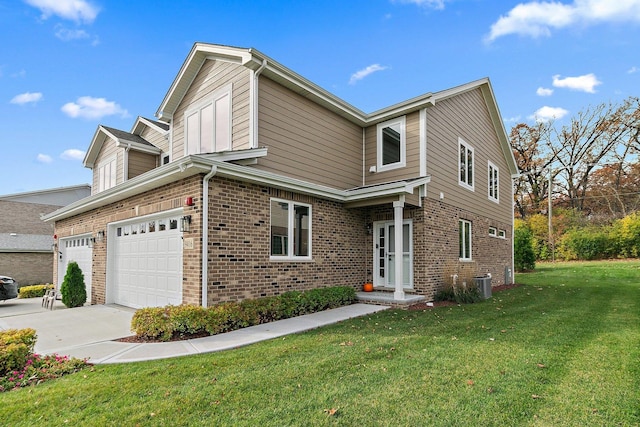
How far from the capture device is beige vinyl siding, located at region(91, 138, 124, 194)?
46.2ft

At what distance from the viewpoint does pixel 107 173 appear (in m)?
15.0

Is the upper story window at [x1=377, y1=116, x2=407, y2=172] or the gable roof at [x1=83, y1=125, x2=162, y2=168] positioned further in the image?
the gable roof at [x1=83, y1=125, x2=162, y2=168]

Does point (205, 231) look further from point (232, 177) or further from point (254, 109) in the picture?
point (254, 109)

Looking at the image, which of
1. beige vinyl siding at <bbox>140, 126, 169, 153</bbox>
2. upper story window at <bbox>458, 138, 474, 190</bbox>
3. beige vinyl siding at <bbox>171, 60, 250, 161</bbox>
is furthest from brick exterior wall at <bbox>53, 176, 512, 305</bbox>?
beige vinyl siding at <bbox>140, 126, 169, 153</bbox>

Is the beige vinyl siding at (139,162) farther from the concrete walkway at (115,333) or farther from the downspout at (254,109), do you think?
the downspout at (254,109)

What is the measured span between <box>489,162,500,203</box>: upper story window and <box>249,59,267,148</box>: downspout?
1080 cm

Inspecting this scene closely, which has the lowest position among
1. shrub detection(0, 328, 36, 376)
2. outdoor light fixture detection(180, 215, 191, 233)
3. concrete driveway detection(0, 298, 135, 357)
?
concrete driveway detection(0, 298, 135, 357)

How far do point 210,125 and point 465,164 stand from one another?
860 centimetres

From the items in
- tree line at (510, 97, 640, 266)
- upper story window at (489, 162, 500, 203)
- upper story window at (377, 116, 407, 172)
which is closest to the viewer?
upper story window at (377, 116, 407, 172)

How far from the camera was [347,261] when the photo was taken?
1063cm

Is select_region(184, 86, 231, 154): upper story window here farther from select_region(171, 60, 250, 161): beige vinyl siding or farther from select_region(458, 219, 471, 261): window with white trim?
select_region(458, 219, 471, 261): window with white trim

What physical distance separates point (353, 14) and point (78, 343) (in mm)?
11935

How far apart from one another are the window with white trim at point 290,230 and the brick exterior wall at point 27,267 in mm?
17039

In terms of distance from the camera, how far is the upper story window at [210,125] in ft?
31.6
